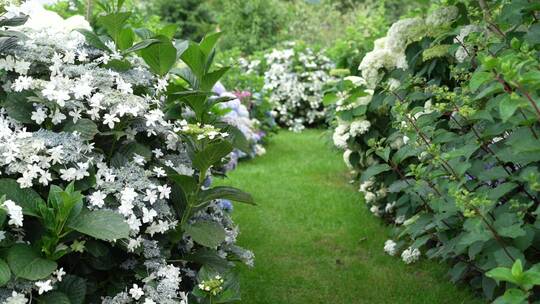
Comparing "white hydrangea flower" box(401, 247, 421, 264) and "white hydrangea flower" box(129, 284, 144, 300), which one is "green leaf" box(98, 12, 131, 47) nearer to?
"white hydrangea flower" box(129, 284, 144, 300)

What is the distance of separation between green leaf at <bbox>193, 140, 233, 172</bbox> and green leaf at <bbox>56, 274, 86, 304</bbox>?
59 centimetres

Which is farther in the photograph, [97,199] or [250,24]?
[250,24]

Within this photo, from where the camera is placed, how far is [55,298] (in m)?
1.97

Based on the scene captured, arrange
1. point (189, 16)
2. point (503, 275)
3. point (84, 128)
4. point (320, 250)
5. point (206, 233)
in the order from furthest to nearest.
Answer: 1. point (189, 16)
2. point (320, 250)
3. point (206, 233)
4. point (84, 128)
5. point (503, 275)

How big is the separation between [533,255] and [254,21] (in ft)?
35.4

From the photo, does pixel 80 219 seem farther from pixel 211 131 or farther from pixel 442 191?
pixel 442 191

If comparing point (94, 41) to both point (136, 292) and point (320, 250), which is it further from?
point (320, 250)

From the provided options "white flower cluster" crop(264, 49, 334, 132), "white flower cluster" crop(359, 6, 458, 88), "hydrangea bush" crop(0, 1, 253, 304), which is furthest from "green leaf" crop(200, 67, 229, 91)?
"white flower cluster" crop(264, 49, 334, 132)

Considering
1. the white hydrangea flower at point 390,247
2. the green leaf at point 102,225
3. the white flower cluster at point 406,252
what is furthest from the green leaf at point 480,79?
the white hydrangea flower at point 390,247

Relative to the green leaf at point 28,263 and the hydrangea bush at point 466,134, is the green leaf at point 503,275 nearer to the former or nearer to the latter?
the hydrangea bush at point 466,134

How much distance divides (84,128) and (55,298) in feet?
1.95

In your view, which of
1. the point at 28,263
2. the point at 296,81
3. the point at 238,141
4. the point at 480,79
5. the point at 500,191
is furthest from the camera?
the point at 296,81

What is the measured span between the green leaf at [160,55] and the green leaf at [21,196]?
811 millimetres

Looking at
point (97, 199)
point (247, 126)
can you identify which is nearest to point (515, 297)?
point (97, 199)
